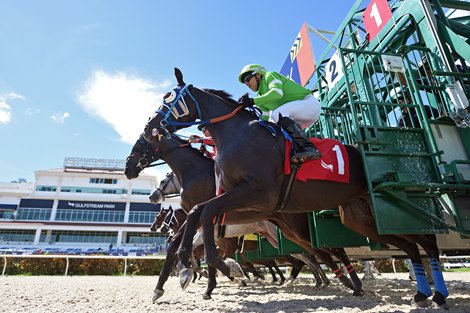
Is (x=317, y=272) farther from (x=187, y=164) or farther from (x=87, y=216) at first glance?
(x=87, y=216)

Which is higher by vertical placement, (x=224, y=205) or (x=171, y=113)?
(x=171, y=113)

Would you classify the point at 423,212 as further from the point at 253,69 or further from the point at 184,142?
the point at 184,142

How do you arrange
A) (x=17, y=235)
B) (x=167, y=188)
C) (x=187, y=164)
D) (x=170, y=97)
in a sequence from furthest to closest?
(x=17, y=235), (x=167, y=188), (x=187, y=164), (x=170, y=97)

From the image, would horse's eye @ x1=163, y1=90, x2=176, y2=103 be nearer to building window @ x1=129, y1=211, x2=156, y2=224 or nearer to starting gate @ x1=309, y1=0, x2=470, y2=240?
starting gate @ x1=309, y1=0, x2=470, y2=240

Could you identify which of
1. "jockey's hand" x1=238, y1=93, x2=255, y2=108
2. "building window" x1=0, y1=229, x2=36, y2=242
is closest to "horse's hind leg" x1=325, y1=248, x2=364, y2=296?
"jockey's hand" x1=238, y1=93, x2=255, y2=108

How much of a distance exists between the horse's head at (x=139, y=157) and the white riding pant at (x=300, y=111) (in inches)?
120

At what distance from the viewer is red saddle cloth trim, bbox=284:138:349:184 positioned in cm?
333

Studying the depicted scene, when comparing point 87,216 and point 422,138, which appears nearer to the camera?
point 422,138

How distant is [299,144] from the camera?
3.32 meters

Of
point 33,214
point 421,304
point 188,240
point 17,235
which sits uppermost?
point 33,214

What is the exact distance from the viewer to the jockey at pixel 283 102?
3354 millimetres

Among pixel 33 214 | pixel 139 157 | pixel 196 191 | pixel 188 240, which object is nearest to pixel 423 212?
pixel 188 240

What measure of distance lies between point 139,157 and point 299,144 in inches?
150

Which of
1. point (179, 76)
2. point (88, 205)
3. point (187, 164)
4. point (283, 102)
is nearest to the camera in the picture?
point (283, 102)
